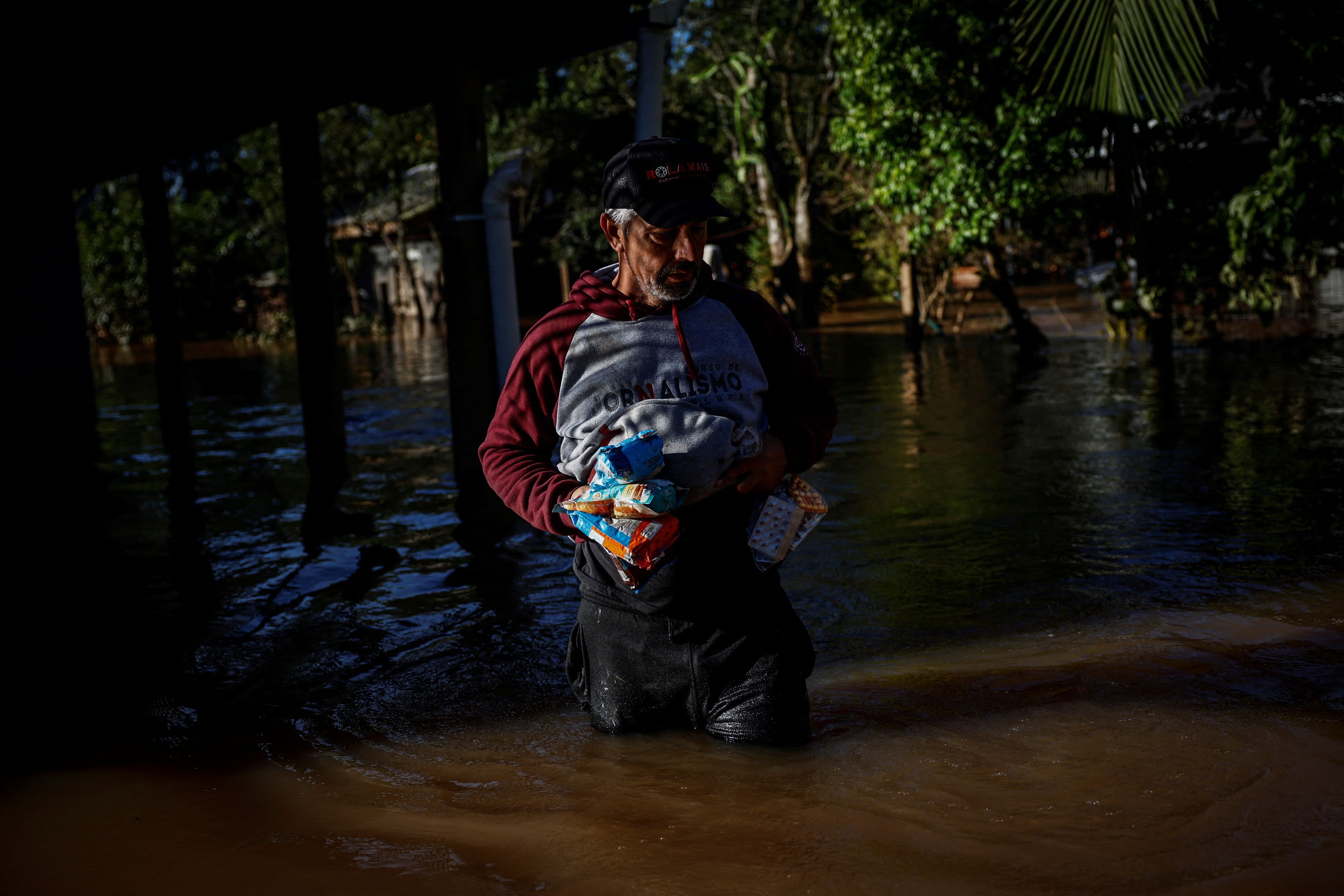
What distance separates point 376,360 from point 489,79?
14.7 m

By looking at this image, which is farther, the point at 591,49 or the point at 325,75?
the point at 325,75

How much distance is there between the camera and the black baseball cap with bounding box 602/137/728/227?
2.90 m

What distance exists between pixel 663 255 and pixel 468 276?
4.82 meters

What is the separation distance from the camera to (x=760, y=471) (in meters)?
3.01

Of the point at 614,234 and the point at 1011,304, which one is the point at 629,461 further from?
the point at 1011,304

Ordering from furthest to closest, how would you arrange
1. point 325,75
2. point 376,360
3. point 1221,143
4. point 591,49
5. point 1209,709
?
point 376,360 < point 1221,143 < point 325,75 < point 591,49 < point 1209,709

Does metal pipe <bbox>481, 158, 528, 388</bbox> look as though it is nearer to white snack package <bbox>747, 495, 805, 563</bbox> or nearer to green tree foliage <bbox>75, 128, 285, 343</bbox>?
white snack package <bbox>747, 495, 805, 563</bbox>

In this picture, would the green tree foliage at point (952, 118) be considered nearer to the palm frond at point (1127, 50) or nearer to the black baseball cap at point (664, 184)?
the palm frond at point (1127, 50)

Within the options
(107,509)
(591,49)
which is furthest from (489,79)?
(107,509)

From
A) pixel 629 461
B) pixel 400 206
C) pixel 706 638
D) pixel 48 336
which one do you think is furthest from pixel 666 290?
pixel 400 206

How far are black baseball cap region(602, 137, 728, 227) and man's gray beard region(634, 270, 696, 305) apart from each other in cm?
16

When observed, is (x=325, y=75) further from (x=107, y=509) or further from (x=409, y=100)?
(x=107, y=509)

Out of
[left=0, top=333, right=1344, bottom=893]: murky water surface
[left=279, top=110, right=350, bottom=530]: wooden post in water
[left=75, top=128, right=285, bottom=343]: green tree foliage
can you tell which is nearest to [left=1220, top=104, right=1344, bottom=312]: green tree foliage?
[left=0, top=333, right=1344, bottom=893]: murky water surface

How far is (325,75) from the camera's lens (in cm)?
819
